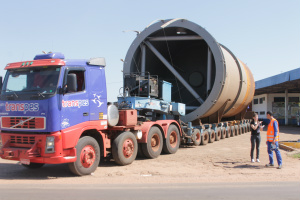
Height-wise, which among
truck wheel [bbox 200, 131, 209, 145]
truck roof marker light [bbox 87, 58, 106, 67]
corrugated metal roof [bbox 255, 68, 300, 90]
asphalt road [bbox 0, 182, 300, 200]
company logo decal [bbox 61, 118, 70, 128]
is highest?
corrugated metal roof [bbox 255, 68, 300, 90]

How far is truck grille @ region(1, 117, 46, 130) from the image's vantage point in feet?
23.2

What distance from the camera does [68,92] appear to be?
7.41 metres

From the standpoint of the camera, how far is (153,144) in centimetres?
1080

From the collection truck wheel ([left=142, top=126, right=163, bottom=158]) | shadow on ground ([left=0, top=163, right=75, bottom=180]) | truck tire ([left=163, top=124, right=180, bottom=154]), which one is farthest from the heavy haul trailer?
truck tire ([left=163, top=124, right=180, bottom=154])

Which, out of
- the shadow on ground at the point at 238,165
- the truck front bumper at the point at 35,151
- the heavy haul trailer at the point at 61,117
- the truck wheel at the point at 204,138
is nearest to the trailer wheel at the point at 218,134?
the truck wheel at the point at 204,138

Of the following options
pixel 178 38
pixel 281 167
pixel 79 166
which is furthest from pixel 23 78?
pixel 178 38

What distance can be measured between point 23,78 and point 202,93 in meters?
10.6

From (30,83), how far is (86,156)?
2276 millimetres

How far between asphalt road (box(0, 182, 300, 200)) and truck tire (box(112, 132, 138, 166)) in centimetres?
227

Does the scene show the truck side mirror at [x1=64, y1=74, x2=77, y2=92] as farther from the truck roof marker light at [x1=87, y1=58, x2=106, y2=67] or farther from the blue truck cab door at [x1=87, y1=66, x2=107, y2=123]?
the truck roof marker light at [x1=87, y1=58, x2=106, y2=67]

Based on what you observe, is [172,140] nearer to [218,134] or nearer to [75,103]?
[218,134]

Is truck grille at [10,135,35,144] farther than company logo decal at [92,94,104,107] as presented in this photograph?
No

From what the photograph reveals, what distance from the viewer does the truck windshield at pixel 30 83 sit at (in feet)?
23.8

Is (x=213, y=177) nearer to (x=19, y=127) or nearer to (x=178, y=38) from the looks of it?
(x=19, y=127)
